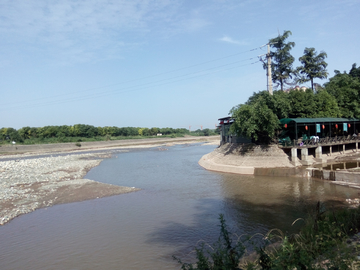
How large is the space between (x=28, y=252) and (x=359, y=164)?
101 ft

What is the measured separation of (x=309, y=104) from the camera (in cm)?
3459

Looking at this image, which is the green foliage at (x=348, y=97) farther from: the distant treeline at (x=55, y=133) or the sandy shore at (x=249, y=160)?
the distant treeline at (x=55, y=133)

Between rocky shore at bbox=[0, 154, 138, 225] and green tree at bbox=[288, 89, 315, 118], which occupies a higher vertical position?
green tree at bbox=[288, 89, 315, 118]

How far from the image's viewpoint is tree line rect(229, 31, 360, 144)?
29984 millimetres

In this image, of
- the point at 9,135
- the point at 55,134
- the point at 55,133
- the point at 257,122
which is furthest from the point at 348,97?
the point at 9,135

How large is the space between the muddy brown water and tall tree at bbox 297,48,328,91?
30.1 m

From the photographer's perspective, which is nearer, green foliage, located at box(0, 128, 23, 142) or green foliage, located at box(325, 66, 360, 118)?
green foliage, located at box(325, 66, 360, 118)

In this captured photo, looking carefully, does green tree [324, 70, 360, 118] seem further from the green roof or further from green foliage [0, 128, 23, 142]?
green foliage [0, 128, 23, 142]

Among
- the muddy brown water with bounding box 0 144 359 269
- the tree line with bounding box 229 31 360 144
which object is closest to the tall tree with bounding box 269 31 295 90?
Answer: the tree line with bounding box 229 31 360 144

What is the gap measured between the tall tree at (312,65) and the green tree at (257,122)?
2043cm

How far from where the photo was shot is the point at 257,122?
98.7 ft

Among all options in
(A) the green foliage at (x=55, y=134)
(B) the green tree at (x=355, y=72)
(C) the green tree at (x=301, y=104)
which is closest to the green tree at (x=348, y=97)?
(C) the green tree at (x=301, y=104)

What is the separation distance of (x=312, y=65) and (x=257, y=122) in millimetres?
25057

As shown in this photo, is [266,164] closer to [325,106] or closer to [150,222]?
[325,106]
